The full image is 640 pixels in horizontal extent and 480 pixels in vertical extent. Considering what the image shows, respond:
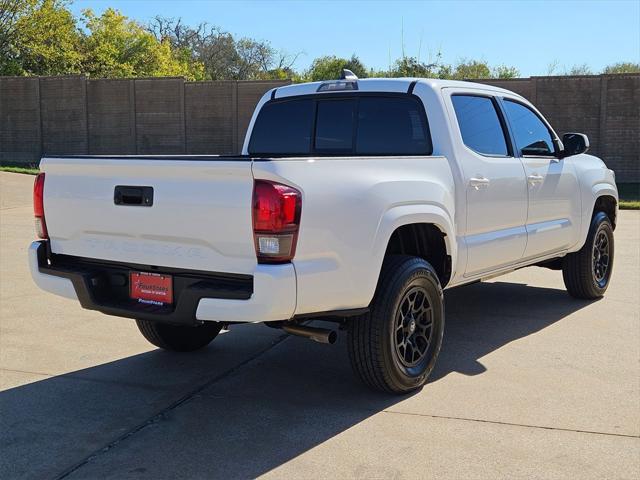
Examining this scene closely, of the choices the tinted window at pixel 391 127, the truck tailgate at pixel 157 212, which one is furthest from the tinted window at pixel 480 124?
the truck tailgate at pixel 157 212

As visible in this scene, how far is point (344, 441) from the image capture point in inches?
157

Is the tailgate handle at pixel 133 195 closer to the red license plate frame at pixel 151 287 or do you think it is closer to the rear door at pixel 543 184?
the red license plate frame at pixel 151 287

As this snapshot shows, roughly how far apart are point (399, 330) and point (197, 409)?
132cm

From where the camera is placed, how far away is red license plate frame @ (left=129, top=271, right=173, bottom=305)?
4.12 m

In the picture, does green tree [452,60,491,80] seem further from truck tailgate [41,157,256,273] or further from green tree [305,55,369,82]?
truck tailgate [41,157,256,273]

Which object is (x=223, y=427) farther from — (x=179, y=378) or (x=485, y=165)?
(x=485, y=165)

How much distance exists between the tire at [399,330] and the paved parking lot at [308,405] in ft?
0.58

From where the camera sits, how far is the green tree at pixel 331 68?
53406mm

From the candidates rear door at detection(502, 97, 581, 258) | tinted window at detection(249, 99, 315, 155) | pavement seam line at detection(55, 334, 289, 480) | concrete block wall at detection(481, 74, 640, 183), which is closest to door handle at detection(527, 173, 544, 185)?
rear door at detection(502, 97, 581, 258)

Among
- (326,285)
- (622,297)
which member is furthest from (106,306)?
(622,297)

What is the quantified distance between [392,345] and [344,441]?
72cm

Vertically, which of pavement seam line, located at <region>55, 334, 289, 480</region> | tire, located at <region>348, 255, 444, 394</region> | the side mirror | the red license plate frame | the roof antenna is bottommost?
pavement seam line, located at <region>55, 334, 289, 480</region>

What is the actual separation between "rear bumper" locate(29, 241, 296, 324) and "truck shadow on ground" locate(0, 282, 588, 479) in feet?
2.10

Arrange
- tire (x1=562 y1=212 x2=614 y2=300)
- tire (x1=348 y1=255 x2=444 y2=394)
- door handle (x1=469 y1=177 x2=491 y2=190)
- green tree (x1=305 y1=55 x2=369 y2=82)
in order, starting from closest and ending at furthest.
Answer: tire (x1=348 y1=255 x2=444 y2=394) < door handle (x1=469 y1=177 x2=491 y2=190) < tire (x1=562 y1=212 x2=614 y2=300) < green tree (x1=305 y1=55 x2=369 y2=82)
